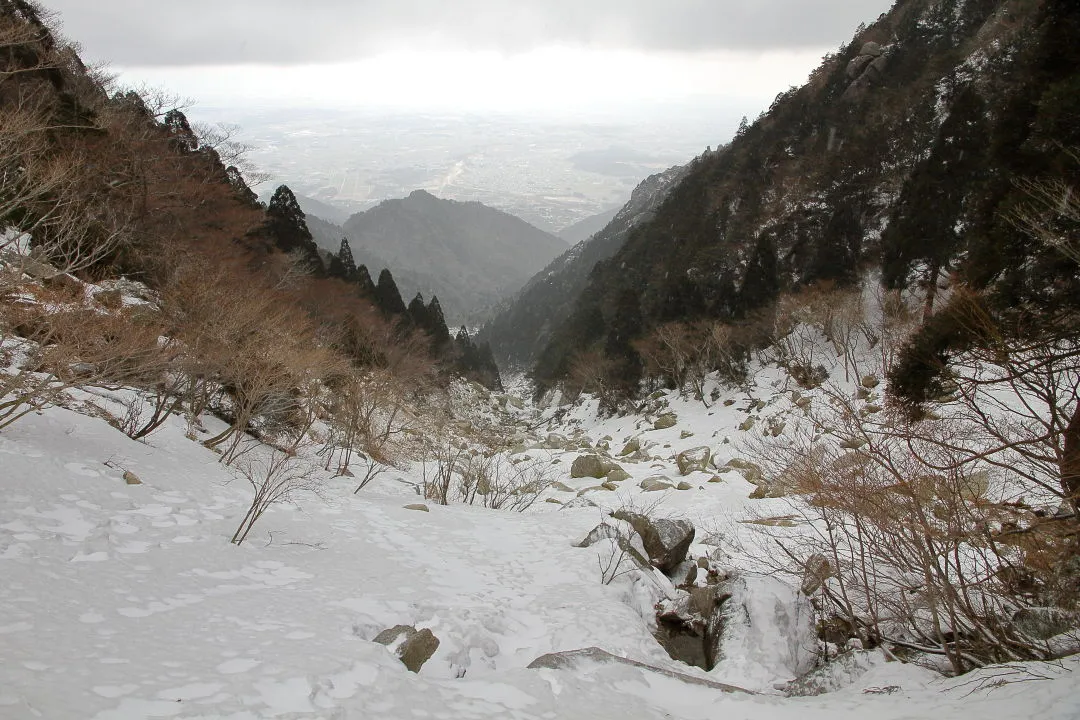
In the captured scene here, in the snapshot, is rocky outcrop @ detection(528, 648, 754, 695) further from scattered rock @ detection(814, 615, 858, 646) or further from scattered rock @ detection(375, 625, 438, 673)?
scattered rock @ detection(814, 615, 858, 646)

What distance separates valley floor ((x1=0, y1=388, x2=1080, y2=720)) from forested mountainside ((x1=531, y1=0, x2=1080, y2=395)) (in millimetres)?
7967

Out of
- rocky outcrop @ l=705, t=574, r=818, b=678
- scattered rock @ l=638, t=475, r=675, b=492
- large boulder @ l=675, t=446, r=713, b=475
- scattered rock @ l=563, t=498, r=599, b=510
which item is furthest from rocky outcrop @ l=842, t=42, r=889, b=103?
rocky outcrop @ l=705, t=574, r=818, b=678

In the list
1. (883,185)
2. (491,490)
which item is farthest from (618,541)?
(883,185)

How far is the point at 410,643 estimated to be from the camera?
561 cm

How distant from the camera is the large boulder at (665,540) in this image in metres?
10.2

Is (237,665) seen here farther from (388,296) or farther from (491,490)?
(388,296)

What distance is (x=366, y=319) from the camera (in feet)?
113

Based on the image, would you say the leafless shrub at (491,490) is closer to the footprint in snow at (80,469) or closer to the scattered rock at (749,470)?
the scattered rock at (749,470)

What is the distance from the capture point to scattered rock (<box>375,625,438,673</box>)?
549 cm

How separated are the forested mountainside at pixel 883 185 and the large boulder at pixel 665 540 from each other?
706 cm

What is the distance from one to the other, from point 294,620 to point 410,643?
1.26 m

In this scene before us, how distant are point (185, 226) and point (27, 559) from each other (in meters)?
21.6

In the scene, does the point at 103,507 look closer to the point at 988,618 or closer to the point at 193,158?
the point at 988,618

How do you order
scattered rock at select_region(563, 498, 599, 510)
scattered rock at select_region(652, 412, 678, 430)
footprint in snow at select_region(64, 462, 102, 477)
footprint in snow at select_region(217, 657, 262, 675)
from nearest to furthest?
footprint in snow at select_region(217, 657, 262, 675), footprint in snow at select_region(64, 462, 102, 477), scattered rock at select_region(563, 498, 599, 510), scattered rock at select_region(652, 412, 678, 430)
